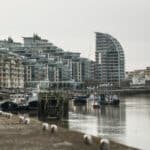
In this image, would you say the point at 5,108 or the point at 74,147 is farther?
the point at 5,108

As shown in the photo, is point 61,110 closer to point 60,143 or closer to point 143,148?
point 143,148

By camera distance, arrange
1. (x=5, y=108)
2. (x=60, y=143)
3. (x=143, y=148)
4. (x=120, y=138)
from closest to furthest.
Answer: (x=60, y=143) < (x=143, y=148) < (x=120, y=138) < (x=5, y=108)

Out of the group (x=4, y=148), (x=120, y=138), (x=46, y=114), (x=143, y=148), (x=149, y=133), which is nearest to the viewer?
(x=4, y=148)

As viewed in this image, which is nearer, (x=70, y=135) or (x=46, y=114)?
(x=70, y=135)

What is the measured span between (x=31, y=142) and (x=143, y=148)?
11425 millimetres

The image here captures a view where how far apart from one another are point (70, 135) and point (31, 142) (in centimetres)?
630

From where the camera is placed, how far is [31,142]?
3241 centimetres

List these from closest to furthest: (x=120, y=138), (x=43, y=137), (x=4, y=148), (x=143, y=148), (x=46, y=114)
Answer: (x=4, y=148) → (x=43, y=137) → (x=143, y=148) → (x=120, y=138) → (x=46, y=114)

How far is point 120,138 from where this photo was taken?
1960 inches

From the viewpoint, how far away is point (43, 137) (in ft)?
116

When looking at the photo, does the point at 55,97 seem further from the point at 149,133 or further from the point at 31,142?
the point at 31,142

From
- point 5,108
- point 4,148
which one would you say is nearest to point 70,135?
point 4,148

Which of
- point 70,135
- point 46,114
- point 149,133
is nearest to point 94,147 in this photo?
point 70,135

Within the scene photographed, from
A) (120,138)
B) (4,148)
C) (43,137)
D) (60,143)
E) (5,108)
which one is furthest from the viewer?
(5,108)
